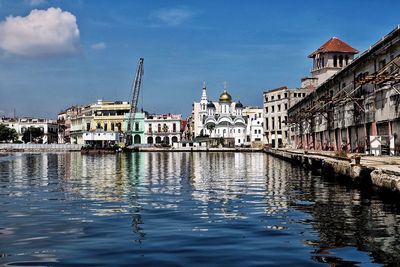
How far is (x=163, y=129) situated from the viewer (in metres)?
168

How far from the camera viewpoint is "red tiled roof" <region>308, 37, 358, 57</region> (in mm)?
110369

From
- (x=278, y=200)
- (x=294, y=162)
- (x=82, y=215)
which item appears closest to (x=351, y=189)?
(x=278, y=200)

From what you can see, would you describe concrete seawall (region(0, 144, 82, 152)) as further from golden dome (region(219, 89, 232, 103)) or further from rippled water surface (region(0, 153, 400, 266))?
rippled water surface (region(0, 153, 400, 266))

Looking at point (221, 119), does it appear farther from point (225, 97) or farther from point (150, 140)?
point (150, 140)

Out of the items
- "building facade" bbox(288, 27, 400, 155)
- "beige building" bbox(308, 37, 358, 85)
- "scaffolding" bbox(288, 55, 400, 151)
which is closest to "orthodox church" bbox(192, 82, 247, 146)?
"beige building" bbox(308, 37, 358, 85)

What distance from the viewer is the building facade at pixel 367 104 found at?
4238 centimetres

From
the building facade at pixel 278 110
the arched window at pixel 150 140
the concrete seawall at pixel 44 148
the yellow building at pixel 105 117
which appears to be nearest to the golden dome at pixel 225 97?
the arched window at pixel 150 140

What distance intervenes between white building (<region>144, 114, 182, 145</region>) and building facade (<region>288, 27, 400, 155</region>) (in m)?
96.4

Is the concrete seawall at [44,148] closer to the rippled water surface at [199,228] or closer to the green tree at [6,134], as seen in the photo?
the green tree at [6,134]

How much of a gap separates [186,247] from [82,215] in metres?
6.67

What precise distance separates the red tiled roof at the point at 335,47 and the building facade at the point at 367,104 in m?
38.1

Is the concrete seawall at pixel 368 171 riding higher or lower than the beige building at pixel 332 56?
lower

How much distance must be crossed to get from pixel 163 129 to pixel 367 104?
398ft

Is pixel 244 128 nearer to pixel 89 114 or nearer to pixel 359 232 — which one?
pixel 89 114
